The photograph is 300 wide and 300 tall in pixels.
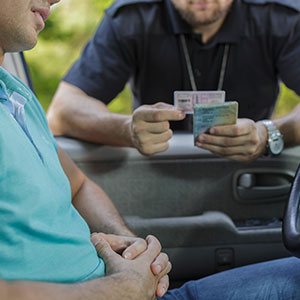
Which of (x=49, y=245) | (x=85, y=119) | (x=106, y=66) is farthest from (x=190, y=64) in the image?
(x=49, y=245)

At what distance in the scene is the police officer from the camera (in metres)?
2.24

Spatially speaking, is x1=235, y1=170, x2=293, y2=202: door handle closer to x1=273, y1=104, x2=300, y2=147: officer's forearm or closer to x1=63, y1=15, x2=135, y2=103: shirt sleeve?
x1=273, y1=104, x2=300, y2=147: officer's forearm

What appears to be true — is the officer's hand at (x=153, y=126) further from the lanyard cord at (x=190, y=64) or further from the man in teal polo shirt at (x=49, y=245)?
the lanyard cord at (x=190, y=64)

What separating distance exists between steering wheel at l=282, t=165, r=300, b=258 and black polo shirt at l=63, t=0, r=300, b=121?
93 centimetres

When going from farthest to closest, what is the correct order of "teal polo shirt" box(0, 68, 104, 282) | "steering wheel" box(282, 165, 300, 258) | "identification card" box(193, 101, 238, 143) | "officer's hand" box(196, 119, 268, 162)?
"officer's hand" box(196, 119, 268, 162) < "identification card" box(193, 101, 238, 143) < "steering wheel" box(282, 165, 300, 258) < "teal polo shirt" box(0, 68, 104, 282)

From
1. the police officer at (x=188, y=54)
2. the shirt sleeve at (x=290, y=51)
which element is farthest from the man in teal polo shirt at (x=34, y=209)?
the shirt sleeve at (x=290, y=51)

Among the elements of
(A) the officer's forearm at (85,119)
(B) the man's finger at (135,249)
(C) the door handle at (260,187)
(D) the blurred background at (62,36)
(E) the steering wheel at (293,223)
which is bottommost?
(D) the blurred background at (62,36)

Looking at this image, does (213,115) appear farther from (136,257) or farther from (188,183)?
(136,257)

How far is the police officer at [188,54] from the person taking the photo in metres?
2.24

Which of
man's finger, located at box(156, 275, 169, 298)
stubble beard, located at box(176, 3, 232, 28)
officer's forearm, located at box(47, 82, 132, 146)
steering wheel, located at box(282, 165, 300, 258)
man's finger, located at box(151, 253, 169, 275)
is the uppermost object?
stubble beard, located at box(176, 3, 232, 28)

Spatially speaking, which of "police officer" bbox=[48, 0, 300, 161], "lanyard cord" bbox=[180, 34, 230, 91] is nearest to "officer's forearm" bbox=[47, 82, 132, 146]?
"police officer" bbox=[48, 0, 300, 161]

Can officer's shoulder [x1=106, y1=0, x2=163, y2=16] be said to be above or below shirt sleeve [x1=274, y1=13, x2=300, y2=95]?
above

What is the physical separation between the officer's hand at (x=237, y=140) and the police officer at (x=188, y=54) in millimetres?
318

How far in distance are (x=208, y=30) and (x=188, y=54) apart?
0.43 ft
